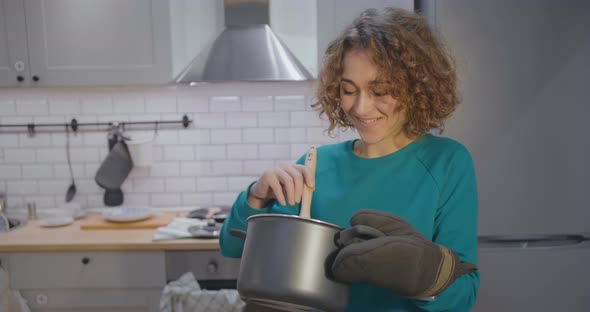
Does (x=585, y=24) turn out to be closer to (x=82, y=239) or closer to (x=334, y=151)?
(x=334, y=151)

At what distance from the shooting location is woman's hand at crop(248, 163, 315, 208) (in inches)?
30.8

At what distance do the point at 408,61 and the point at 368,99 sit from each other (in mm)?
101

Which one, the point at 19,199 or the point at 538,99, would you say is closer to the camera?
the point at 538,99

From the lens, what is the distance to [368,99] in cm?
83

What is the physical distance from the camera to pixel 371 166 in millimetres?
909

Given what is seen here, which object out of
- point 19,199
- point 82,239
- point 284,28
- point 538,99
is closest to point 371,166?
point 538,99

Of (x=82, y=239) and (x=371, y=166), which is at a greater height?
(x=371, y=166)

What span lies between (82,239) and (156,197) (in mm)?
522

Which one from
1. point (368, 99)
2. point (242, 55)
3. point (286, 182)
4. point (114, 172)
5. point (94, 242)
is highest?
point (242, 55)

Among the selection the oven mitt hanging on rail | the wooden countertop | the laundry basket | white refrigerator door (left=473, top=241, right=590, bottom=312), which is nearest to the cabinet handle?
the wooden countertop

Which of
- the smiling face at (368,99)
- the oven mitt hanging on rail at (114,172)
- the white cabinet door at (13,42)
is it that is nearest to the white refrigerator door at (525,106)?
the smiling face at (368,99)

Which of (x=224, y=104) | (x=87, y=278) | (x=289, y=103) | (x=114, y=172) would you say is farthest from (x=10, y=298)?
(x=289, y=103)

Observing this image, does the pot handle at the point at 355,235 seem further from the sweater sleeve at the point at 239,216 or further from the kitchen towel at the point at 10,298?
the kitchen towel at the point at 10,298

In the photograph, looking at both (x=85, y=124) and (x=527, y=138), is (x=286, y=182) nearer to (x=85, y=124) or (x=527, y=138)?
(x=527, y=138)
